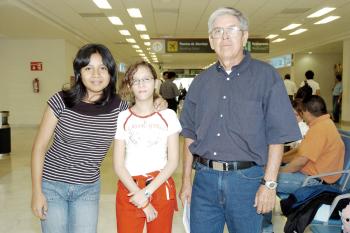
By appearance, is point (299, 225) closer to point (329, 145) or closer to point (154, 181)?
point (329, 145)

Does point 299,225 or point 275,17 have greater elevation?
point 275,17

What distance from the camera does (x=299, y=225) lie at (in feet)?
8.57

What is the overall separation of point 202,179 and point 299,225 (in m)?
1.00

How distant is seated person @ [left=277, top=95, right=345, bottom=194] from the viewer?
10.3 ft

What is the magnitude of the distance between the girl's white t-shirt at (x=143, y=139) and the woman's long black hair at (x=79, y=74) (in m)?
0.14

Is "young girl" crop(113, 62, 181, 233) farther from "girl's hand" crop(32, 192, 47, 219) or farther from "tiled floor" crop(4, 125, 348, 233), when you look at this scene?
"tiled floor" crop(4, 125, 348, 233)

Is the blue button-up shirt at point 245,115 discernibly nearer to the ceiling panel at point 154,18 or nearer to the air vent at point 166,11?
the ceiling panel at point 154,18

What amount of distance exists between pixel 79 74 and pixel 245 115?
2.84 feet

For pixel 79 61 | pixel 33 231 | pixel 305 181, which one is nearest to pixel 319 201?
pixel 305 181

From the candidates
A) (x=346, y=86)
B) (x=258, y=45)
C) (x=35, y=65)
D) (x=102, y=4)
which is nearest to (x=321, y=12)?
(x=258, y=45)

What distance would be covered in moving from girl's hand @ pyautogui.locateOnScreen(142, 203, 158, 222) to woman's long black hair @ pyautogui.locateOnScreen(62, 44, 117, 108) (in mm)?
566

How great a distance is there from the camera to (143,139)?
6.36 ft

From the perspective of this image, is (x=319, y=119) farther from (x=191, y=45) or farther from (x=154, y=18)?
(x=191, y=45)

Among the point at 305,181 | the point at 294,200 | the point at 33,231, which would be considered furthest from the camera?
the point at 33,231
